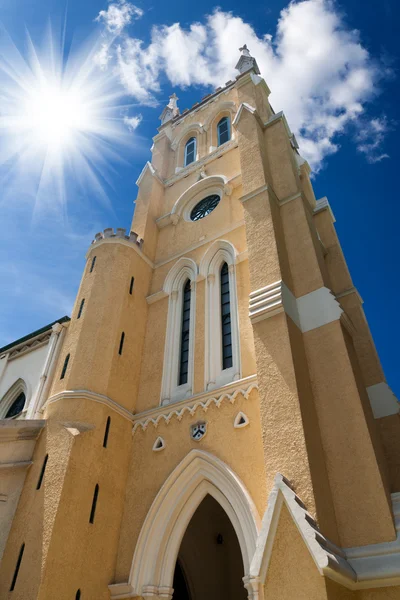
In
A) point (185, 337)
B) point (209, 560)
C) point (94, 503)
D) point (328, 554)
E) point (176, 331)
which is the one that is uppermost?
point (176, 331)

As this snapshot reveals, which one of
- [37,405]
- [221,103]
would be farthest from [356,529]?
[221,103]

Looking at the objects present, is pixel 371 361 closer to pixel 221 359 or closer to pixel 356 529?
pixel 221 359

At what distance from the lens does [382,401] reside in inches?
362

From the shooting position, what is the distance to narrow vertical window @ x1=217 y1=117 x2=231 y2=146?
17178 mm

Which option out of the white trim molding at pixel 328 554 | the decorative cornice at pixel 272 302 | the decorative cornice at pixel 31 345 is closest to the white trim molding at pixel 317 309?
the decorative cornice at pixel 272 302

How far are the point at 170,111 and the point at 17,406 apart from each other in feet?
49.6

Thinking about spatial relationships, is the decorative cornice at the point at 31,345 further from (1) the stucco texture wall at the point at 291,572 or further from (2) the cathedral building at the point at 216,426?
(1) the stucco texture wall at the point at 291,572

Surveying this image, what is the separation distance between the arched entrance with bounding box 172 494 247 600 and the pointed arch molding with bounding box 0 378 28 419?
6.92 m

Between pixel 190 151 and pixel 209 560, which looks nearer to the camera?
pixel 209 560

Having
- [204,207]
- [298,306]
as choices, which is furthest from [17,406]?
[298,306]

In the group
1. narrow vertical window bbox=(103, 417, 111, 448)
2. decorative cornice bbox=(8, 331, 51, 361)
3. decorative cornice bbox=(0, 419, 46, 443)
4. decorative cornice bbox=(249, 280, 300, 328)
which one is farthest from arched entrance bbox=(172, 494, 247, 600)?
decorative cornice bbox=(8, 331, 51, 361)

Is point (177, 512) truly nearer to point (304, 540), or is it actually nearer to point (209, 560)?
point (209, 560)

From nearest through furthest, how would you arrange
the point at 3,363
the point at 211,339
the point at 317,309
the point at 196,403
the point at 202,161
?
the point at 317,309, the point at 196,403, the point at 211,339, the point at 3,363, the point at 202,161

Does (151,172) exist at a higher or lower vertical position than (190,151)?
lower
